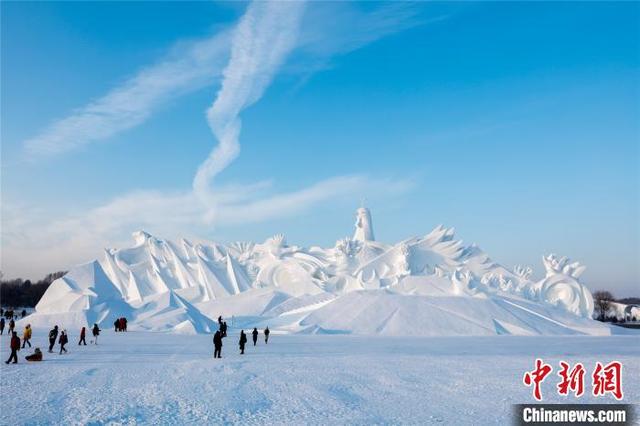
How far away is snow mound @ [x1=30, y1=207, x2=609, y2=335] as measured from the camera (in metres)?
36.5

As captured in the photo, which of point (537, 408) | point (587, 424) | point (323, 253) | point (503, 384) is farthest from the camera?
point (323, 253)

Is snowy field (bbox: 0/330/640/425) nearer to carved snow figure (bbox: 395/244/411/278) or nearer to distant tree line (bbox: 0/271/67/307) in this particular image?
carved snow figure (bbox: 395/244/411/278)

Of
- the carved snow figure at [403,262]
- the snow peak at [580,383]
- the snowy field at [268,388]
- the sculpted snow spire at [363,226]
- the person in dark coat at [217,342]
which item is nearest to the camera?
the snowy field at [268,388]

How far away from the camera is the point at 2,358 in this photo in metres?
15.5

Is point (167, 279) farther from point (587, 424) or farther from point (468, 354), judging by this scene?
point (587, 424)

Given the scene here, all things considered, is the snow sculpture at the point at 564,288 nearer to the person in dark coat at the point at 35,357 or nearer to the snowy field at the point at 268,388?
the snowy field at the point at 268,388

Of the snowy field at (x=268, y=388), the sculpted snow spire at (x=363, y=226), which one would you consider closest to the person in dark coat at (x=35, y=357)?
the snowy field at (x=268, y=388)

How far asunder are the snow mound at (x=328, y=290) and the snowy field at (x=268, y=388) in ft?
55.6

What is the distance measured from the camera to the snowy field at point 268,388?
363 inches

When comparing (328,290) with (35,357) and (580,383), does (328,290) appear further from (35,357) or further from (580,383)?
(580,383)

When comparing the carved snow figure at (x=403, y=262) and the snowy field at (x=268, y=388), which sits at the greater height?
the carved snow figure at (x=403, y=262)

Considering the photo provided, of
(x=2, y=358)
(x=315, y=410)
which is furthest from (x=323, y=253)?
(x=315, y=410)

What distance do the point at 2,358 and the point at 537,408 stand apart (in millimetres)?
14744

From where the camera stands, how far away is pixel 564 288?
52656mm
